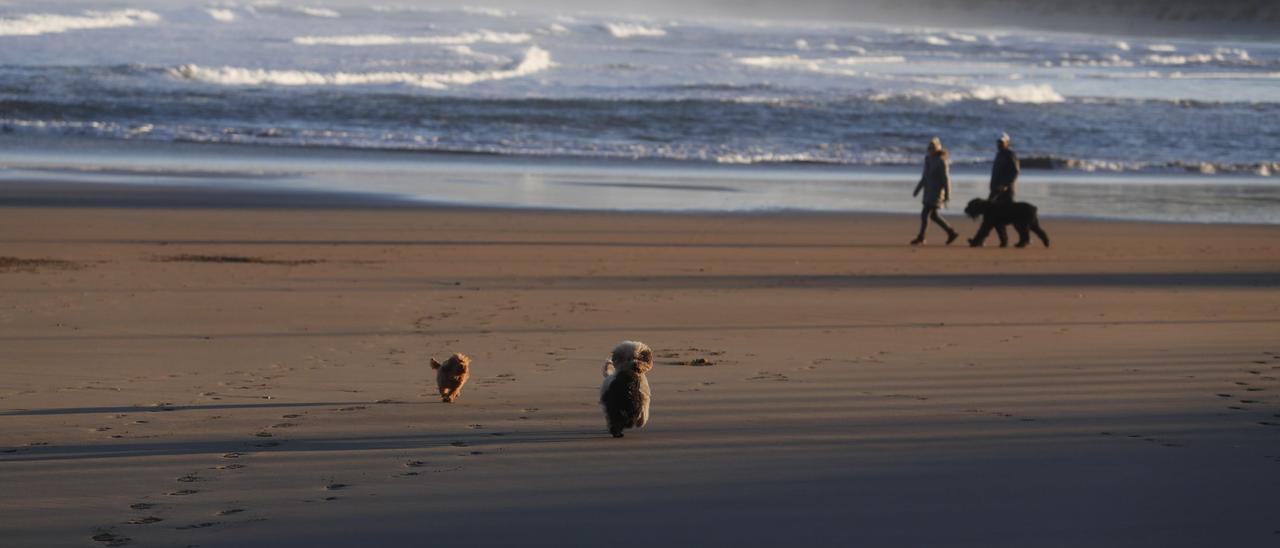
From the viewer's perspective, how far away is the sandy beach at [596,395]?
4.88m

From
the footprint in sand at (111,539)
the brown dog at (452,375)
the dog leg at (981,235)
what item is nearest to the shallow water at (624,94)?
the dog leg at (981,235)

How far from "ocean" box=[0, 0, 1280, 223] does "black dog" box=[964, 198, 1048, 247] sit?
11.2 ft

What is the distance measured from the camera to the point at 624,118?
31141mm

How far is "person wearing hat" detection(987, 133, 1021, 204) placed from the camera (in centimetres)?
1555

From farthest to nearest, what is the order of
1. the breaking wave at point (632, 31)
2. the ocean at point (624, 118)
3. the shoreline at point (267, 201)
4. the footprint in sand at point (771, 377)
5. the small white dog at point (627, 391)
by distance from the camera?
1. the breaking wave at point (632, 31)
2. the ocean at point (624, 118)
3. the shoreline at point (267, 201)
4. the footprint in sand at point (771, 377)
5. the small white dog at point (627, 391)

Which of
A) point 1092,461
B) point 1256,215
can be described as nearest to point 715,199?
point 1256,215

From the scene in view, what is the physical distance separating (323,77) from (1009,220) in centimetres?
2658

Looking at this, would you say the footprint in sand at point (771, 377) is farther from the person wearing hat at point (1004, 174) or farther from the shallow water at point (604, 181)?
the shallow water at point (604, 181)

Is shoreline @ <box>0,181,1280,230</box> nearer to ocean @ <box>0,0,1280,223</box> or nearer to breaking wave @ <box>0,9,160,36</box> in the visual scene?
ocean @ <box>0,0,1280,223</box>

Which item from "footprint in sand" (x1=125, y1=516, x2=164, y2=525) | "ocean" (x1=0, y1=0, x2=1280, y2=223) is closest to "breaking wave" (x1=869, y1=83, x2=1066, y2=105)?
"ocean" (x1=0, y1=0, x2=1280, y2=223)

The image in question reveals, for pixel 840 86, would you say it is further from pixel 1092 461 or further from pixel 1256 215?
pixel 1092 461

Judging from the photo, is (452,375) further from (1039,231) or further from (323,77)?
(323,77)

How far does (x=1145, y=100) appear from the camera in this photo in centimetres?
3762

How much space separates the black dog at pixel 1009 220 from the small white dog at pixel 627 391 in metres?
9.81
